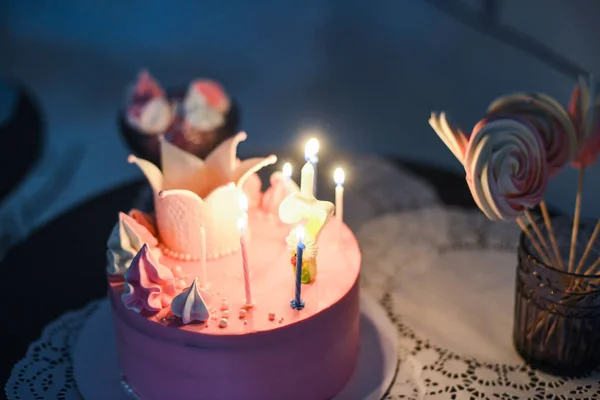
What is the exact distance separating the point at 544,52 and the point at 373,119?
80 centimetres

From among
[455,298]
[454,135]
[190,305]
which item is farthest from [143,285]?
[455,298]

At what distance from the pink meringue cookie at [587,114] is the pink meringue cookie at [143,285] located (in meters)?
0.69

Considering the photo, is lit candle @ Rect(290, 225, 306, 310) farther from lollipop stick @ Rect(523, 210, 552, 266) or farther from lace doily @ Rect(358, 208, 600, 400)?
lollipop stick @ Rect(523, 210, 552, 266)

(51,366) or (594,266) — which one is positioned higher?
(594,266)

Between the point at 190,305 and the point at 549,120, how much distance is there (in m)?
0.62

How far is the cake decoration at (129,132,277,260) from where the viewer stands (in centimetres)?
128

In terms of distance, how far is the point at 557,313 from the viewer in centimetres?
126

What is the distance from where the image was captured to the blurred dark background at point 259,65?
2.16 m

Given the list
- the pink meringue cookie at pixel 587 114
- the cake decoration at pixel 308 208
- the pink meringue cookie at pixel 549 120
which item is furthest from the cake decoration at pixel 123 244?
the pink meringue cookie at pixel 587 114

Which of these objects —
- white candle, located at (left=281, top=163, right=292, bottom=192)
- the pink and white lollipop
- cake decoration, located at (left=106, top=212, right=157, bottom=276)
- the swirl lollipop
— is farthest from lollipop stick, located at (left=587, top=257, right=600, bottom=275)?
cake decoration, located at (left=106, top=212, right=157, bottom=276)

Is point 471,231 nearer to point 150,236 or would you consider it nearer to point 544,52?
point 544,52

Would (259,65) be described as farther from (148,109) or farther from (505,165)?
(505,165)

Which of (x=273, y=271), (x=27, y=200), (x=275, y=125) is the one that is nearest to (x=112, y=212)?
(x=273, y=271)

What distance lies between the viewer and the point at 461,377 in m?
1.32
